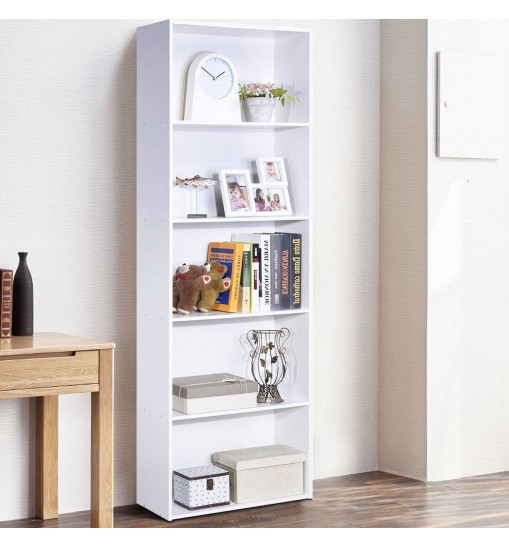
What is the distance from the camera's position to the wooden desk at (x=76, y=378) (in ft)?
10.1

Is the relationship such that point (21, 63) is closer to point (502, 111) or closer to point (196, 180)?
point (196, 180)

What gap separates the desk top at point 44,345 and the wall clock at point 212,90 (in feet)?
3.20

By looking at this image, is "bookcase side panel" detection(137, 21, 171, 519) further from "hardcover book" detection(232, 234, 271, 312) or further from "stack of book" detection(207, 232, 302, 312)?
"hardcover book" detection(232, 234, 271, 312)

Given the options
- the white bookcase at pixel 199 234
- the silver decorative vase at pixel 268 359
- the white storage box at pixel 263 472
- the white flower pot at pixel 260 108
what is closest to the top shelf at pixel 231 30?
the white bookcase at pixel 199 234

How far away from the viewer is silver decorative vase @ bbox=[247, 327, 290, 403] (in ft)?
13.0

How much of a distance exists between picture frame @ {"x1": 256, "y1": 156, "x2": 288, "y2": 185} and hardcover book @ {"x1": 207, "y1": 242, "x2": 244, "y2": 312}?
0.28m

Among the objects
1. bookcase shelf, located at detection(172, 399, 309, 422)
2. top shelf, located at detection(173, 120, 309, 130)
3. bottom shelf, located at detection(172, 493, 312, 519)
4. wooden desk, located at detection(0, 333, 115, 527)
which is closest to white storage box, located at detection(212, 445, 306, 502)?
bottom shelf, located at detection(172, 493, 312, 519)

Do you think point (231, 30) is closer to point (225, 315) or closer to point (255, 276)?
point (255, 276)

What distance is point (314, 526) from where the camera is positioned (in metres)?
3.55

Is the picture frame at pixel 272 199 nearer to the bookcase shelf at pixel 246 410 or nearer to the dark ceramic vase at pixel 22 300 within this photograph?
the bookcase shelf at pixel 246 410

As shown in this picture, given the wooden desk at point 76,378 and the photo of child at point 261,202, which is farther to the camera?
the photo of child at point 261,202

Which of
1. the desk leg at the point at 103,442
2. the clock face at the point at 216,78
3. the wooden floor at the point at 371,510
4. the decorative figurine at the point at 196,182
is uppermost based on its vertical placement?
the clock face at the point at 216,78

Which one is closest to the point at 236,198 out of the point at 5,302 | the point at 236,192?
the point at 236,192

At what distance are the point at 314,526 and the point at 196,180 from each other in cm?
135
